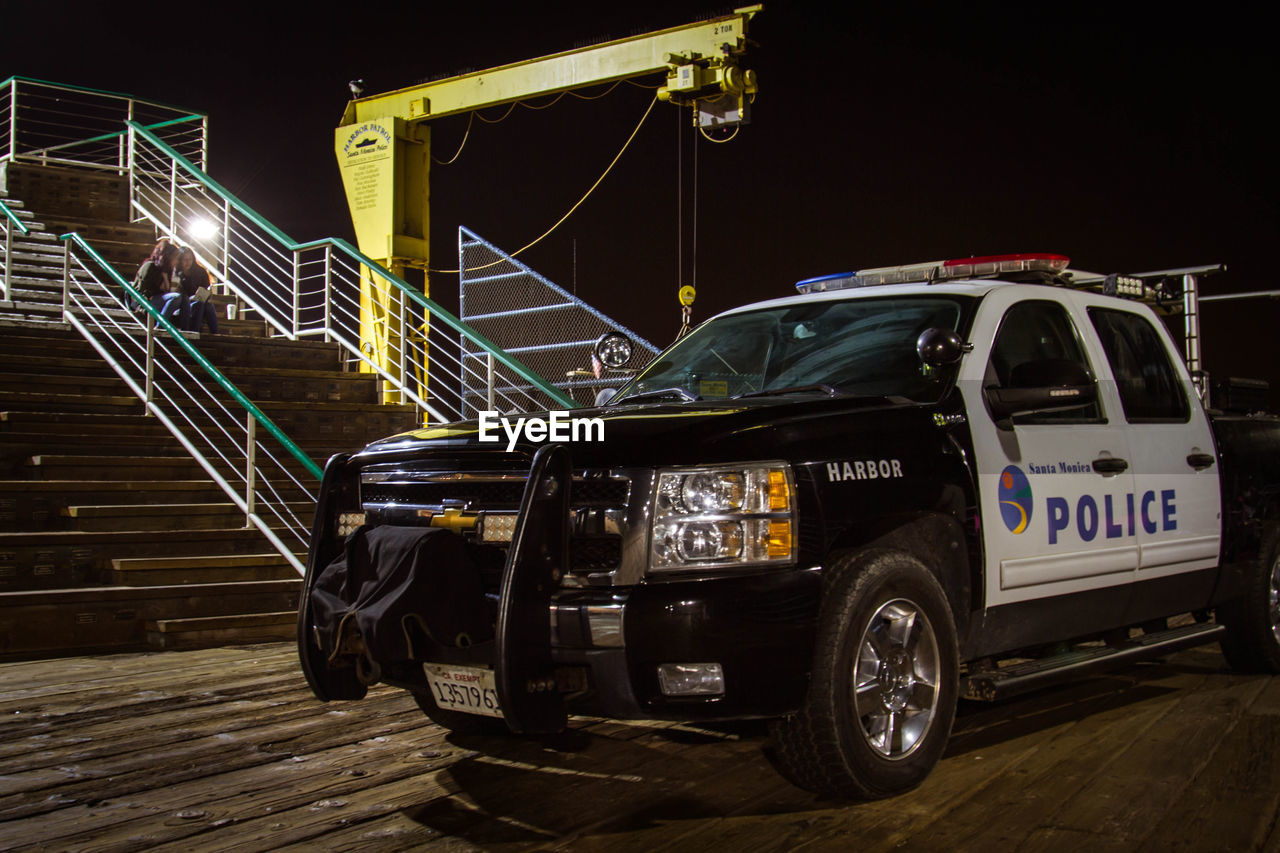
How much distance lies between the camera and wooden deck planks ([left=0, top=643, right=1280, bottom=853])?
133 inches

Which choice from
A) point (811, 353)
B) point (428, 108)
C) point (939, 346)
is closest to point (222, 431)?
point (811, 353)

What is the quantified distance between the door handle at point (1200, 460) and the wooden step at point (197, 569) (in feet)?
19.2

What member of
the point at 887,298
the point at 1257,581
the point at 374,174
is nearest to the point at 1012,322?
the point at 887,298

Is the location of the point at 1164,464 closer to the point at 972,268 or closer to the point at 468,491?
the point at 972,268

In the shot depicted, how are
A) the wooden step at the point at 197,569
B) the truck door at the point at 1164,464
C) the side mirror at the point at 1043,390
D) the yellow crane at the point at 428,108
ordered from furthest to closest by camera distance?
the yellow crane at the point at 428,108 < the wooden step at the point at 197,569 < the truck door at the point at 1164,464 < the side mirror at the point at 1043,390

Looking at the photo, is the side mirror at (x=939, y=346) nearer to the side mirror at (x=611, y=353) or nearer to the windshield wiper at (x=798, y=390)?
the windshield wiper at (x=798, y=390)

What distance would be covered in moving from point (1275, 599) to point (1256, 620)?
27 cm

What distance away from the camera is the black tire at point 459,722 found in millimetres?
4357

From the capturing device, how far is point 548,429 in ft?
12.2

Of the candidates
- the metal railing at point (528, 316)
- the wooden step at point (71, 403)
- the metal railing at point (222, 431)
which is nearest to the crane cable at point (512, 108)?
the metal railing at point (528, 316)

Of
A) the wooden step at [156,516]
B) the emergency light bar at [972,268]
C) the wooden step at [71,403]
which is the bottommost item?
the wooden step at [156,516]

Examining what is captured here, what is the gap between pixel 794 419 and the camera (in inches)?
141

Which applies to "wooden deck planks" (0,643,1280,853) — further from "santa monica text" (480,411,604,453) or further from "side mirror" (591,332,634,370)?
"side mirror" (591,332,634,370)

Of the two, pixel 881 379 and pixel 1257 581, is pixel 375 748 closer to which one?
pixel 881 379
